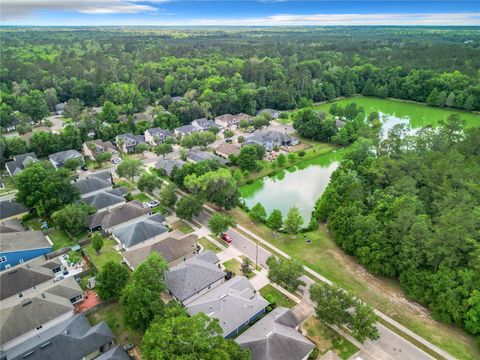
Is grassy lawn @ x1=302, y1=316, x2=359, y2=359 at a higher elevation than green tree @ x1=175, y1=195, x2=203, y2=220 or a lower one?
lower

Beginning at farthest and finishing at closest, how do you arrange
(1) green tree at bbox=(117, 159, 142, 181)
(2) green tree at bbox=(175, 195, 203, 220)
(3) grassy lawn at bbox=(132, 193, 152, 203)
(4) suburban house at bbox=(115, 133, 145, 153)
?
1. (4) suburban house at bbox=(115, 133, 145, 153)
2. (1) green tree at bbox=(117, 159, 142, 181)
3. (3) grassy lawn at bbox=(132, 193, 152, 203)
4. (2) green tree at bbox=(175, 195, 203, 220)

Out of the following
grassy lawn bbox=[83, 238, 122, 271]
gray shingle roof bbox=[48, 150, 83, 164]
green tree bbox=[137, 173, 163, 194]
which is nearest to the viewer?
grassy lawn bbox=[83, 238, 122, 271]

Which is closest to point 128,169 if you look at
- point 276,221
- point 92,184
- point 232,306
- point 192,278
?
point 92,184

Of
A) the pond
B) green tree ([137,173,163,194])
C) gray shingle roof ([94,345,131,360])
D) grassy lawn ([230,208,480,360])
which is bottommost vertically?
the pond

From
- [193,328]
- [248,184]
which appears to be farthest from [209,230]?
[193,328]

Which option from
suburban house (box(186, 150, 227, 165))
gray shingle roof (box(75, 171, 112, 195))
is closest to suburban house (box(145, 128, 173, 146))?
suburban house (box(186, 150, 227, 165))

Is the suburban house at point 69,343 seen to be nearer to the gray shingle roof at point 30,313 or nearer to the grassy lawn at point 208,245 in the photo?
the gray shingle roof at point 30,313

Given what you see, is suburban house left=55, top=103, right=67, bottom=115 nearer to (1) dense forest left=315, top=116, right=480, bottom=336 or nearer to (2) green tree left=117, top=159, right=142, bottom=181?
(2) green tree left=117, top=159, right=142, bottom=181
